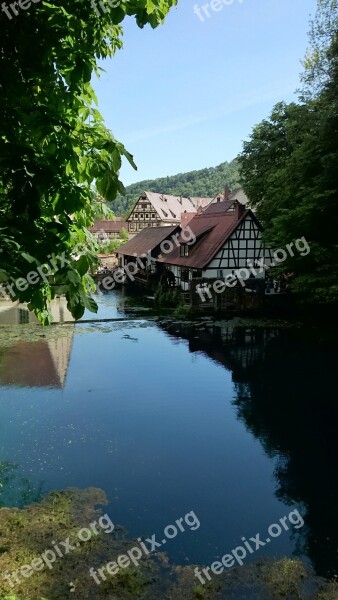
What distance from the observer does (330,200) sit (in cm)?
2189

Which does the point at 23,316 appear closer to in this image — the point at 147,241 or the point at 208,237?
the point at 208,237

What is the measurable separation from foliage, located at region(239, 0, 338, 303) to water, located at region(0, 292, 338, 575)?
5.62 m

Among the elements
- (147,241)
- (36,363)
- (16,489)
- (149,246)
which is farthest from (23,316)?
(147,241)

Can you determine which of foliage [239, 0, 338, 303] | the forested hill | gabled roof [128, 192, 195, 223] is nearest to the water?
foliage [239, 0, 338, 303]

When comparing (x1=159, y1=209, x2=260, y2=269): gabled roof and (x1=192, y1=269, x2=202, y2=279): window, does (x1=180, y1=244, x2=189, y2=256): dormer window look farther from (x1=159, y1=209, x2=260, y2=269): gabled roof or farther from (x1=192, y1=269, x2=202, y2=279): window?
(x1=192, y1=269, x2=202, y2=279): window

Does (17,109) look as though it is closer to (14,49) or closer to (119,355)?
(14,49)

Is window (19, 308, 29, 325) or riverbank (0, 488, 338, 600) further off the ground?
window (19, 308, 29, 325)

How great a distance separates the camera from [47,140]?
341 centimetres

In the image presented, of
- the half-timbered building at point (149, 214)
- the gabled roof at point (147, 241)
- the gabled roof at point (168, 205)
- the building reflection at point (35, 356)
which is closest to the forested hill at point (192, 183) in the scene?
the gabled roof at point (168, 205)

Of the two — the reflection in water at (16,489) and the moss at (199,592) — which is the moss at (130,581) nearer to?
the moss at (199,592)

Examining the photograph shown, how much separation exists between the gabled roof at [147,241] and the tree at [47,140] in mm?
34755

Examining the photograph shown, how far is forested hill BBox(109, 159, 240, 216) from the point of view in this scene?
496 feet

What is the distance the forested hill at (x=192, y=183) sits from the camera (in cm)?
15125

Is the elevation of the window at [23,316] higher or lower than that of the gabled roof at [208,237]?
lower
